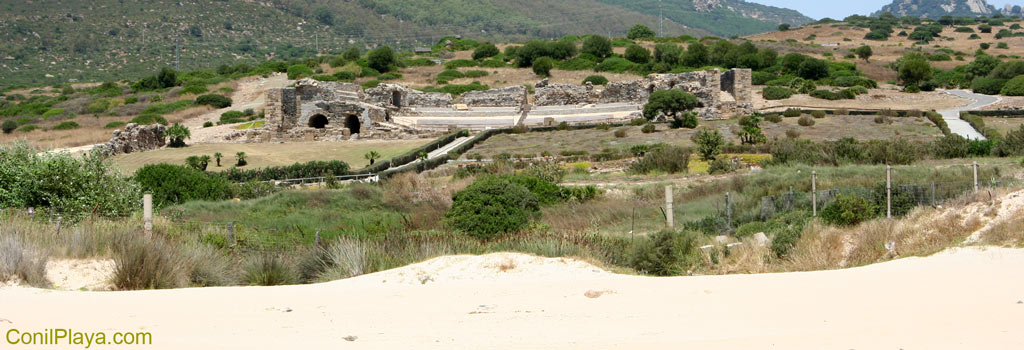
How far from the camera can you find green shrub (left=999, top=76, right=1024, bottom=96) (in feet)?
170

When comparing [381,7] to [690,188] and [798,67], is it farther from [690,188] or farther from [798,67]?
[690,188]

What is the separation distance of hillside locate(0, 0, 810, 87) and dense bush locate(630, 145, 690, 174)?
199 ft

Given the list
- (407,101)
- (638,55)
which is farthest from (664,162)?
(638,55)

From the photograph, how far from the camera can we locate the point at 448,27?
13138 centimetres

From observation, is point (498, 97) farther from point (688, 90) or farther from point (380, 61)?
point (380, 61)

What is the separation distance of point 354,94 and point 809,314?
41747mm

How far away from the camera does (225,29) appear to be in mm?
101812

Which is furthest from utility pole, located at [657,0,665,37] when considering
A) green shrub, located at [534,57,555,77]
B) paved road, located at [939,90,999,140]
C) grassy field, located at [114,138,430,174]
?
grassy field, located at [114,138,430,174]

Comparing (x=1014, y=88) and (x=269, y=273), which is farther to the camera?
(x=1014, y=88)

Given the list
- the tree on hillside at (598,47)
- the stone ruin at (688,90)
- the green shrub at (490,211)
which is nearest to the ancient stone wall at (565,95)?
the stone ruin at (688,90)

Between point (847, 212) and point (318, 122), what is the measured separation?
35722mm

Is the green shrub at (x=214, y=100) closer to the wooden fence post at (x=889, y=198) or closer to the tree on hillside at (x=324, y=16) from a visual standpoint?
the wooden fence post at (x=889, y=198)

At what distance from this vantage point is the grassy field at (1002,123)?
3597 cm

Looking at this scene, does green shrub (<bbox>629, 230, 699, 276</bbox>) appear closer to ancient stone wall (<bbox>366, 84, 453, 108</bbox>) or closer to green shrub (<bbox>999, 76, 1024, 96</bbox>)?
ancient stone wall (<bbox>366, 84, 453, 108</bbox>)
